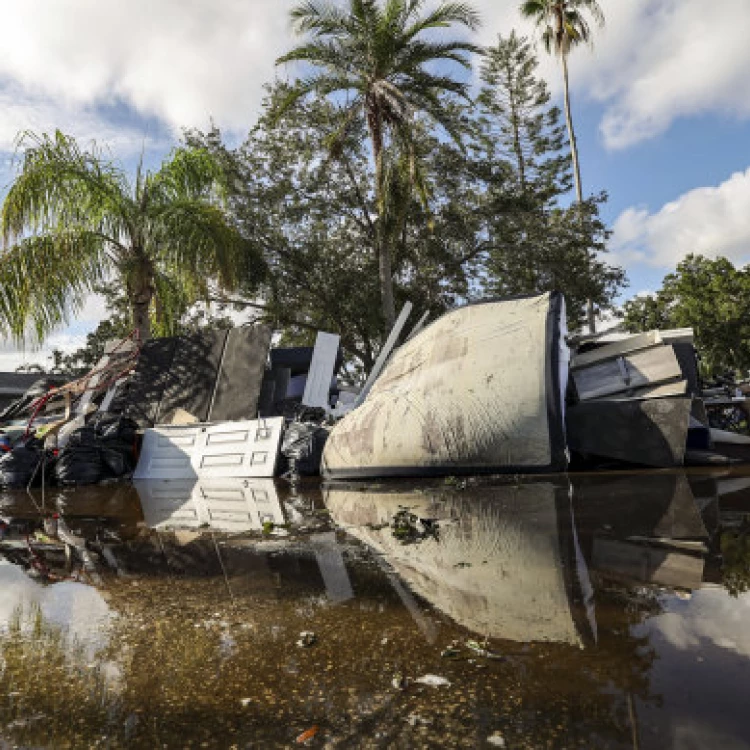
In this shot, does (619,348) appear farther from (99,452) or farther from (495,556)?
(99,452)

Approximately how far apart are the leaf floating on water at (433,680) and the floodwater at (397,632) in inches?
0.5

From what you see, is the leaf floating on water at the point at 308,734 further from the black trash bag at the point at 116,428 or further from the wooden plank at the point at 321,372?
the wooden plank at the point at 321,372

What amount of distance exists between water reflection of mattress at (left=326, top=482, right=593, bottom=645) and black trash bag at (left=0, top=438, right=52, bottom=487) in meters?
4.91

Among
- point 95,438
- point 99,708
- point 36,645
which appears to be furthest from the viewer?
point 95,438

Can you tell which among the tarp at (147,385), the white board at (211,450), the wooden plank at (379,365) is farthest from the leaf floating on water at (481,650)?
the tarp at (147,385)

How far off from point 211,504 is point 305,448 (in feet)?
5.96

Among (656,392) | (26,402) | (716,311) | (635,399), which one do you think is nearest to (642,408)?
(635,399)

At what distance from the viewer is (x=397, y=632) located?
81.0 inches

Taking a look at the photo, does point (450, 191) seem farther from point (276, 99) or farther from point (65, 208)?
point (65, 208)

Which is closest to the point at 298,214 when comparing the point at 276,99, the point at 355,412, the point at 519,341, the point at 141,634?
the point at 276,99

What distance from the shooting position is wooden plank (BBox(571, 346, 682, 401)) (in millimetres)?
6477

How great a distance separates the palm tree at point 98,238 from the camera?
30.2 feet

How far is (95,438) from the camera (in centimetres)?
809

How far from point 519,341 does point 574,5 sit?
24.0 m
